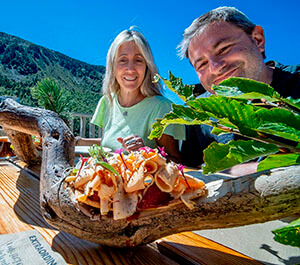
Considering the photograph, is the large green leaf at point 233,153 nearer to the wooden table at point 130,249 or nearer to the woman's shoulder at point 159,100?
the wooden table at point 130,249

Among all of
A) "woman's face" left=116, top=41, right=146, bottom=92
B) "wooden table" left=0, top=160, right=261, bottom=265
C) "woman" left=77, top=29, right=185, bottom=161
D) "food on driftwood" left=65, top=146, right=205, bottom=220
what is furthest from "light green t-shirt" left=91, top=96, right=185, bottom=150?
"food on driftwood" left=65, top=146, right=205, bottom=220

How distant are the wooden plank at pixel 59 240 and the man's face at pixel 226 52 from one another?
113 centimetres

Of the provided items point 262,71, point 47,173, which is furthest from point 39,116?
point 262,71

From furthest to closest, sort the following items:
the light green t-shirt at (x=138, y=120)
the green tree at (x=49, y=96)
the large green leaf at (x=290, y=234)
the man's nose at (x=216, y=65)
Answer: the green tree at (x=49, y=96) → the light green t-shirt at (x=138, y=120) → the man's nose at (x=216, y=65) → the large green leaf at (x=290, y=234)

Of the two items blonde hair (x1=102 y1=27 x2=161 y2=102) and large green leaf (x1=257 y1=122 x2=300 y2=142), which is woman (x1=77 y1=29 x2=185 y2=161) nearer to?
blonde hair (x1=102 y1=27 x2=161 y2=102)

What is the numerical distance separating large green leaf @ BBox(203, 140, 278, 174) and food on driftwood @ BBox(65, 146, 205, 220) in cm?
11

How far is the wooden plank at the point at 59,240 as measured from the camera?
1.33ft

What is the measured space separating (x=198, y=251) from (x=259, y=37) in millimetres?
1466

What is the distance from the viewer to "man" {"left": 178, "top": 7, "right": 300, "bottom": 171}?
4.28ft

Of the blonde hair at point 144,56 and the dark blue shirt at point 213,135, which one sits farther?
the blonde hair at point 144,56

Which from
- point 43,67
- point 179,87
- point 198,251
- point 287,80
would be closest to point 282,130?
point 179,87

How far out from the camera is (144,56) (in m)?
1.58

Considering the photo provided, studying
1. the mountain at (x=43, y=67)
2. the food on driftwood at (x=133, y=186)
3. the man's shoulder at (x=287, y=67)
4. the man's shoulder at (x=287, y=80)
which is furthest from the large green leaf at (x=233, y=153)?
the mountain at (x=43, y=67)

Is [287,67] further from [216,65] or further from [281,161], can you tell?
[281,161]
